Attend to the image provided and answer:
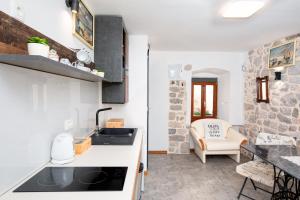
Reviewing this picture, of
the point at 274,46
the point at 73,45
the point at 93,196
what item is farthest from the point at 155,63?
the point at 93,196

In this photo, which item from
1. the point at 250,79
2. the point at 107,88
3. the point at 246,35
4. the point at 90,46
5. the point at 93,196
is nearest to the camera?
the point at 93,196

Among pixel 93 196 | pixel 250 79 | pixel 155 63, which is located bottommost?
pixel 93 196

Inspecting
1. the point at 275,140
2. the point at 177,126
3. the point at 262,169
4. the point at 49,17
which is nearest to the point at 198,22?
the point at 49,17

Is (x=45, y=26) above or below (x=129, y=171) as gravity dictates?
above

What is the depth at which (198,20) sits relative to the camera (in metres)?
2.47

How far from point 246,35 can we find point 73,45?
2.69 meters

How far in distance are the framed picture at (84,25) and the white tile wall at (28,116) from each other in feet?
1.68

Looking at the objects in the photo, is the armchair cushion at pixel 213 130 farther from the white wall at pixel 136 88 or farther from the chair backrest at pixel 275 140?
the white wall at pixel 136 88

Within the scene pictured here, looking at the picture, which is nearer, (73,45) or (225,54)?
(73,45)

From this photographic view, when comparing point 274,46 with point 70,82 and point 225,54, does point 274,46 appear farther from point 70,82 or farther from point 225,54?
point 70,82

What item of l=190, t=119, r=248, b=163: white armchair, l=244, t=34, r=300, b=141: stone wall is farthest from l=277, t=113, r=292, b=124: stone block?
l=190, t=119, r=248, b=163: white armchair

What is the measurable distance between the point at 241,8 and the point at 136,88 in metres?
1.84

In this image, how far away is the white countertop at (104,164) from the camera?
3.22 ft

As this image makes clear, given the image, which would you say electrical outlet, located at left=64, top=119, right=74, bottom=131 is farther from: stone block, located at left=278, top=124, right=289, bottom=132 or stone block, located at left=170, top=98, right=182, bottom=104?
stone block, located at left=278, top=124, right=289, bottom=132
